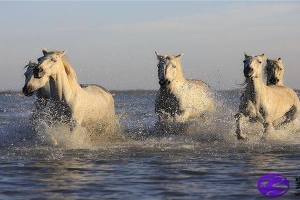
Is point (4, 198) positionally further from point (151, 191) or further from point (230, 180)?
point (230, 180)

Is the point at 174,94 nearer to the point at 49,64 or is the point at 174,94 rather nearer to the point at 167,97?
the point at 167,97

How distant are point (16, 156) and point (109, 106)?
11.4 ft

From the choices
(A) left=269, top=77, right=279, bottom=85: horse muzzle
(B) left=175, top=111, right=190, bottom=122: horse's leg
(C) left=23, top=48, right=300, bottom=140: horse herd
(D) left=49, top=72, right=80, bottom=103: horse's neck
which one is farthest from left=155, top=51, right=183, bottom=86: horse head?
(A) left=269, top=77, right=279, bottom=85: horse muzzle

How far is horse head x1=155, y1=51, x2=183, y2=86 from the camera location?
12742 millimetres

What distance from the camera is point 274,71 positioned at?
49.1 feet

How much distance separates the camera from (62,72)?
11.3 metres

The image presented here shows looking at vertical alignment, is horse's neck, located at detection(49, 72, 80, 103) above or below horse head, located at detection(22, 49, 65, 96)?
below

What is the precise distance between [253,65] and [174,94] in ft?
6.56

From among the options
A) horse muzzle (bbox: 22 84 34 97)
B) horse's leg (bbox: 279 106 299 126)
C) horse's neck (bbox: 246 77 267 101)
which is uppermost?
horse muzzle (bbox: 22 84 34 97)

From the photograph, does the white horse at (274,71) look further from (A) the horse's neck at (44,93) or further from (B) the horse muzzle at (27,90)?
(B) the horse muzzle at (27,90)

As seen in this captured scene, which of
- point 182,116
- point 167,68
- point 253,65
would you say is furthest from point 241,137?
point 167,68

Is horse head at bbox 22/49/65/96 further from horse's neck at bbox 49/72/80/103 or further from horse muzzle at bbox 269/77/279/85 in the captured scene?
horse muzzle at bbox 269/77/279/85

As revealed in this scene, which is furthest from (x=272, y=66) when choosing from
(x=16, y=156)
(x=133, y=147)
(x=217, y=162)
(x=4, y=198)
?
(x=4, y=198)

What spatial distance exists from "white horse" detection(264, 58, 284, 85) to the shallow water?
158 centimetres
